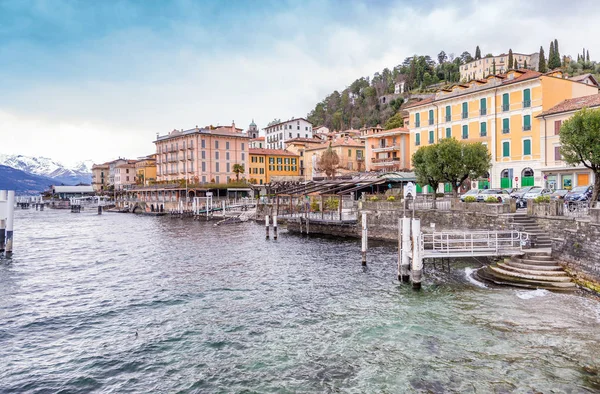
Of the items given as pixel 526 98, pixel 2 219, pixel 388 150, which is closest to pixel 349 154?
pixel 388 150

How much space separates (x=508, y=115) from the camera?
47.3 metres

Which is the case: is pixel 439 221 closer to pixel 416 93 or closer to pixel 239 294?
pixel 239 294

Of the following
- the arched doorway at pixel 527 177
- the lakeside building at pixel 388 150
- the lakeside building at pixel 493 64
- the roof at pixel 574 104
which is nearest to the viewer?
the roof at pixel 574 104

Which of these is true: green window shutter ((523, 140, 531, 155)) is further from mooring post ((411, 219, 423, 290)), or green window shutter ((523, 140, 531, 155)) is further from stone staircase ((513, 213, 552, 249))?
mooring post ((411, 219, 423, 290))

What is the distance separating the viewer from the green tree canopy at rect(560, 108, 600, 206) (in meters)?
23.8

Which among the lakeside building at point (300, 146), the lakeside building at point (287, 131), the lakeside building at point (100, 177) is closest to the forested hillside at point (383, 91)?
the lakeside building at point (287, 131)

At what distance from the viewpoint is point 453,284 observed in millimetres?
A: 20281

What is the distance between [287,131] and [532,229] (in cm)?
10365

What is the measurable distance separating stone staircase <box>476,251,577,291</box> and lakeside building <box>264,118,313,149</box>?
4057 inches

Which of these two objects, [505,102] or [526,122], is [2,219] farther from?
[505,102]

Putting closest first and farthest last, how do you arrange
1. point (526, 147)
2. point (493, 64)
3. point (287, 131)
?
point (526, 147) < point (287, 131) < point (493, 64)

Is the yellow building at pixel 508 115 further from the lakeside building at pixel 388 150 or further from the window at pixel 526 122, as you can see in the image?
the lakeside building at pixel 388 150

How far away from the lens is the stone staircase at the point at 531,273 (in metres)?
18.5

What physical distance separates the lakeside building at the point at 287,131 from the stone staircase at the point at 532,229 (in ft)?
326
